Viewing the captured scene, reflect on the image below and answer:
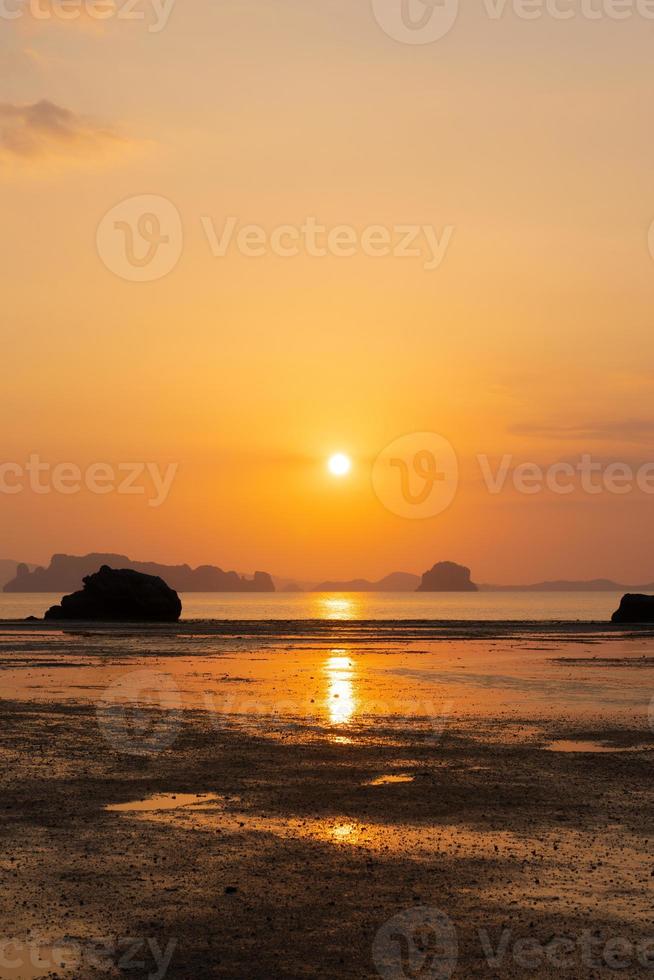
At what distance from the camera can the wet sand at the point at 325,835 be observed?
1017 centimetres

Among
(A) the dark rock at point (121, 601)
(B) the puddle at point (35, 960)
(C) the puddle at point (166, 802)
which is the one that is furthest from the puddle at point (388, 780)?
(A) the dark rock at point (121, 601)

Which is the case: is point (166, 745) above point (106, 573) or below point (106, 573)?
below

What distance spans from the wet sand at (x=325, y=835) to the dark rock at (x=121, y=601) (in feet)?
276

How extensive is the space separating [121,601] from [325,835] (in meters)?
106

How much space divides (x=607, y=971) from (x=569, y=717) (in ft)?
64.6

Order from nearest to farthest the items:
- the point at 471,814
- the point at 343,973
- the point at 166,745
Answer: the point at 343,973, the point at 471,814, the point at 166,745

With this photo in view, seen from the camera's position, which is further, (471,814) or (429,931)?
(471,814)

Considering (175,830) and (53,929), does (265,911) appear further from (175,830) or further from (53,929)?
(175,830)

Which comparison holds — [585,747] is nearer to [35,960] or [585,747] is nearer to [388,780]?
[388,780]

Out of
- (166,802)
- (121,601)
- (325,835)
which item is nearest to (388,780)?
(166,802)

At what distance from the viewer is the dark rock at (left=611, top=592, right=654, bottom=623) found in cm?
11638

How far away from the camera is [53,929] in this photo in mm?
10617

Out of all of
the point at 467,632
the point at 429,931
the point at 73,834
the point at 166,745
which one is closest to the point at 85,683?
the point at 166,745

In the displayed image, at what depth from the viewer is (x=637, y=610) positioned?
383 feet
